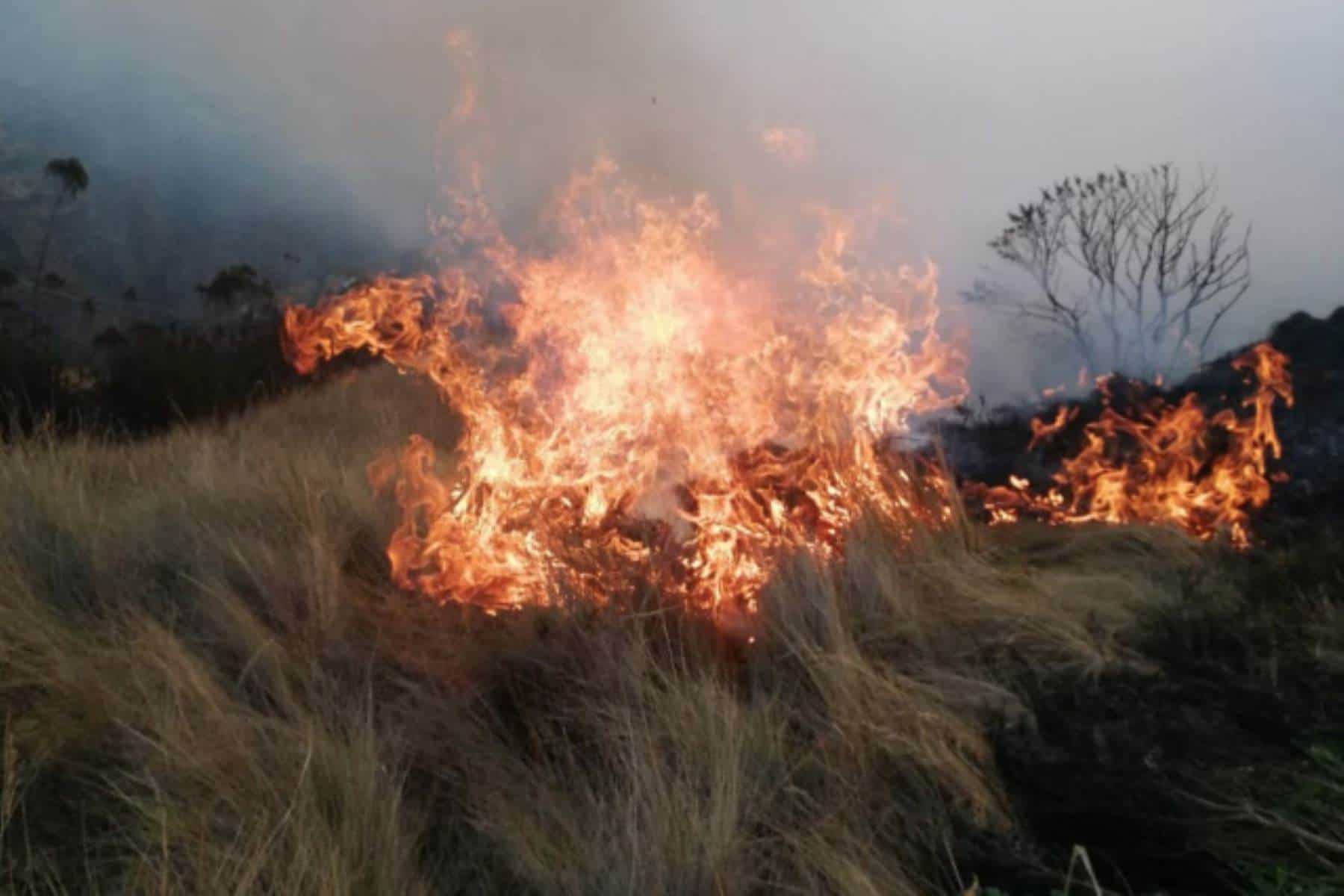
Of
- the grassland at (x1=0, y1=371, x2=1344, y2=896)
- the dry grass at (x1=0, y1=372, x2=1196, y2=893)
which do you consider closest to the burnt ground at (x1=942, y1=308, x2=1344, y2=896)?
the grassland at (x1=0, y1=371, x2=1344, y2=896)

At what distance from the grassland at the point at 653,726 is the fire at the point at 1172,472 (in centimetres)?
125

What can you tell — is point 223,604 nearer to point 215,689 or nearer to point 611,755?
point 215,689

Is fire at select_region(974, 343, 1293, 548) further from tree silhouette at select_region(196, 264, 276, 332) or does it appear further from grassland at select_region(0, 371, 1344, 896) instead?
tree silhouette at select_region(196, 264, 276, 332)

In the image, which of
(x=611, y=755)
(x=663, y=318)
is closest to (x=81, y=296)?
(x=663, y=318)

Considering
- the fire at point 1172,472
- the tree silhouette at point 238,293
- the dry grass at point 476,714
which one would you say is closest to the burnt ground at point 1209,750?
the dry grass at point 476,714

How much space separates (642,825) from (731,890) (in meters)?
0.39

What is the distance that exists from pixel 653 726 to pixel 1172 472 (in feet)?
14.6

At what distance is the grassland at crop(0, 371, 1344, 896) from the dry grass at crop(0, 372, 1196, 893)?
14mm

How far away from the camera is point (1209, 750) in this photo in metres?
3.35

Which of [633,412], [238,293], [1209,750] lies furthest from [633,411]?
[238,293]

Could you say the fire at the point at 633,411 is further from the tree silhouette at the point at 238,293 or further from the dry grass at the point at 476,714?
the tree silhouette at the point at 238,293

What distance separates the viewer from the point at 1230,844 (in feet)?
9.23

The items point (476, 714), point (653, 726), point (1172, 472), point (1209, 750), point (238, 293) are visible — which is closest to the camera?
point (1209, 750)

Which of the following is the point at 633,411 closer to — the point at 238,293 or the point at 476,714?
the point at 476,714
